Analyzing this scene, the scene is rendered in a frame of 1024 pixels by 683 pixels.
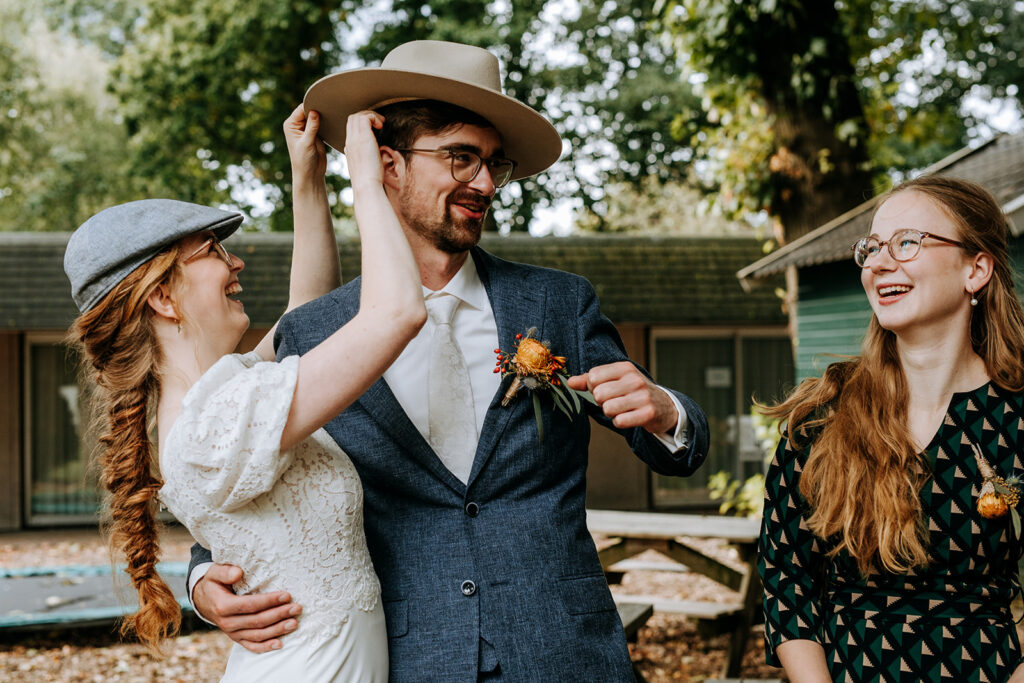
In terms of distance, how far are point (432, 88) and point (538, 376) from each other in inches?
31.2

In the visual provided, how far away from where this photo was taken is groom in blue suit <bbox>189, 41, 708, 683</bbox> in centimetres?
203

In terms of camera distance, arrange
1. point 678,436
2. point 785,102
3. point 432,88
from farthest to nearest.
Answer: point 785,102, point 432,88, point 678,436

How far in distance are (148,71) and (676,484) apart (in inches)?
431

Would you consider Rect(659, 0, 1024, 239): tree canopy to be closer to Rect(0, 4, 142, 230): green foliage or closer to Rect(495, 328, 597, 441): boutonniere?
Rect(495, 328, 597, 441): boutonniere

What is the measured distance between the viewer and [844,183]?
335 inches

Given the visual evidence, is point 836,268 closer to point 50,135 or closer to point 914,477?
point 914,477

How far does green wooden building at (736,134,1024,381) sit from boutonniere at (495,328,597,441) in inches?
220

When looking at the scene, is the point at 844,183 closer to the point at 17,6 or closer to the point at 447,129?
the point at 447,129

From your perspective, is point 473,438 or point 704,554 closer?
point 473,438

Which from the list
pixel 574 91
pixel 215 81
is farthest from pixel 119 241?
pixel 574 91

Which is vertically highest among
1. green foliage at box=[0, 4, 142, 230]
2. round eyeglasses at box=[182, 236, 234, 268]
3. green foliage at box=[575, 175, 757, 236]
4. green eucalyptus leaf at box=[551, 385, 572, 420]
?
green foliage at box=[0, 4, 142, 230]

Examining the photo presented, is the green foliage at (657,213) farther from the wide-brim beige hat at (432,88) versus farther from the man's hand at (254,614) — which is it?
the man's hand at (254,614)

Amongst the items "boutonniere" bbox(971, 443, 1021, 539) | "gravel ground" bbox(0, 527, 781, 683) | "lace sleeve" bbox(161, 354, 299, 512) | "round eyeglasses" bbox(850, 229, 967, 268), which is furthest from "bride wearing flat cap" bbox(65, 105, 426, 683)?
"gravel ground" bbox(0, 527, 781, 683)

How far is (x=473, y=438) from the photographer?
2.21 metres
